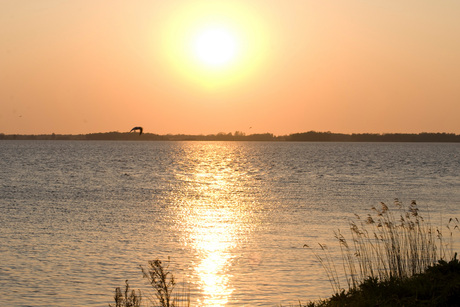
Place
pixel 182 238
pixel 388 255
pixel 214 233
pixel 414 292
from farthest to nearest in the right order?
pixel 214 233, pixel 182 238, pixel 388 255, pixel 414 292

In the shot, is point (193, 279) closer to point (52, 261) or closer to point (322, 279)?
point (322, 279)

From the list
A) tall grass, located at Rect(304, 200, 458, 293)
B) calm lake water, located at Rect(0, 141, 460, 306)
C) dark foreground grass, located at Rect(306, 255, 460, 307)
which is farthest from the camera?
calm lake water, located at Rect(0, 141, 460, 306)

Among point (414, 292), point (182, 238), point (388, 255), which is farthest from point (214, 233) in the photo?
point (414, 292)

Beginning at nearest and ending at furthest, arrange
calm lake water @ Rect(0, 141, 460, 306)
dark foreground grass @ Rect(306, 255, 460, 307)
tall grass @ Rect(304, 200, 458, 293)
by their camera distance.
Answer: dark foreground grass @ Rect(306, 255, 460, 307) < tall grass @ Rect(304, 200, 458, 293) < calm lake water @ Rect(0, 141, 460, 306)

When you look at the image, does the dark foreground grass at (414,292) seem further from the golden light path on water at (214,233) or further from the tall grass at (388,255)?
the golden light path on water at (214,233)

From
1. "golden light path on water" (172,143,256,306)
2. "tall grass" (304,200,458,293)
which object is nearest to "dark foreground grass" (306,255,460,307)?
"tall grass" (304,200,458,293)

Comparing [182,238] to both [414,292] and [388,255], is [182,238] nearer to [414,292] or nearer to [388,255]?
[388,255]

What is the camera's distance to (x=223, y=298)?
1617 cm

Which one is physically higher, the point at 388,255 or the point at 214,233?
the point at 388,255

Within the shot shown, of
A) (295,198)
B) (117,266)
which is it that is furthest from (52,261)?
(295,198)

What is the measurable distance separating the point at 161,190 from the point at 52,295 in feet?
121

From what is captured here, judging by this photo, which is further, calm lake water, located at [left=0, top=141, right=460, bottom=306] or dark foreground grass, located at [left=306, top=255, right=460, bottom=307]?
calm lake water, located at [left=0, top=141, right=460, bottom=306]

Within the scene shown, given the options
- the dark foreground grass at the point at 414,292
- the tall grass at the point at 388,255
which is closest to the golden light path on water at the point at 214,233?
the tall grass at the point at 388,255

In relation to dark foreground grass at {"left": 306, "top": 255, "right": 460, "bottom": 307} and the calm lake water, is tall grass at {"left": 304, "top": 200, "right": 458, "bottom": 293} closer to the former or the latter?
the calm lake water
